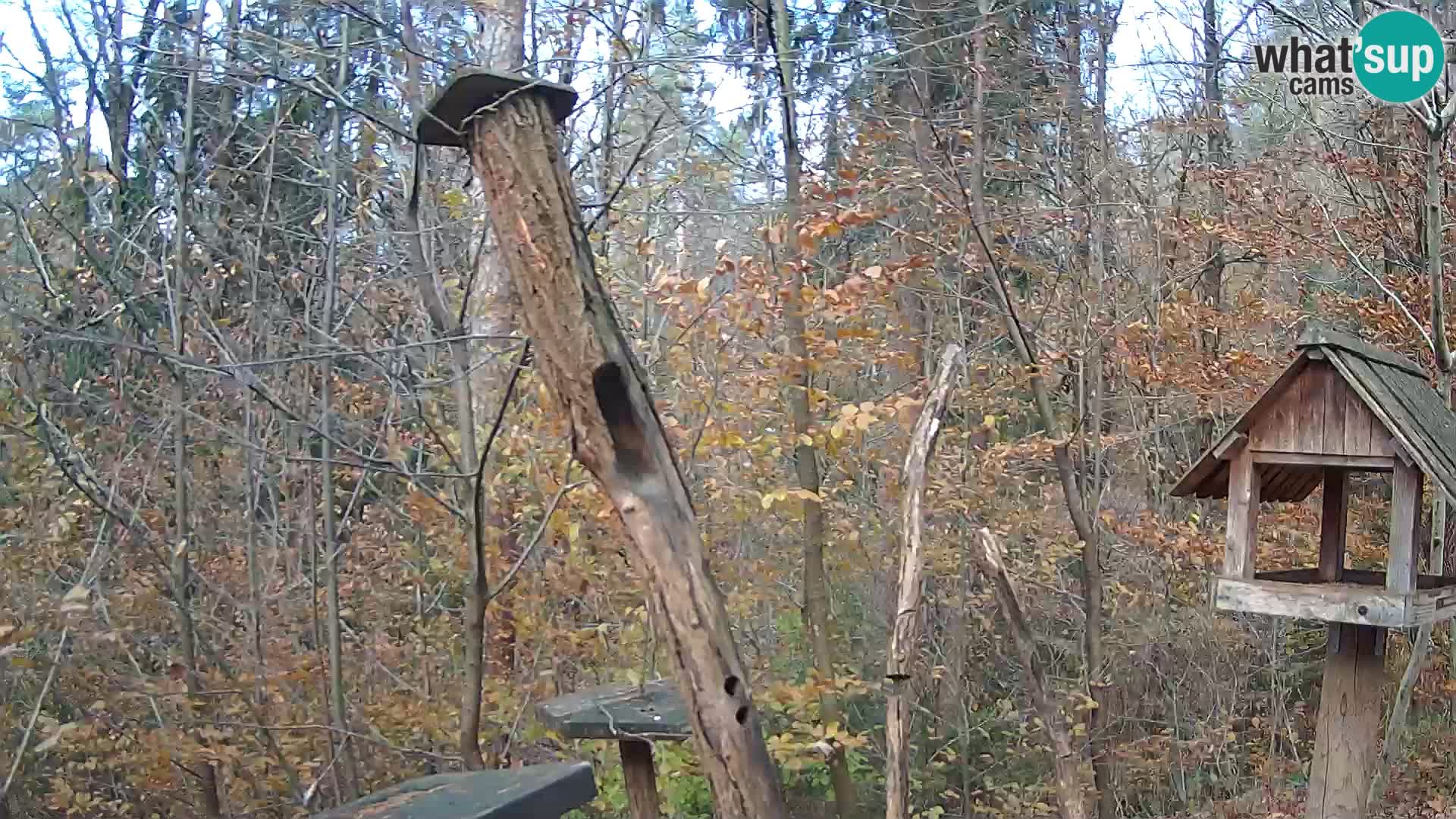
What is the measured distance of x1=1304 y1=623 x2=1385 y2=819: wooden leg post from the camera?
3.17 m

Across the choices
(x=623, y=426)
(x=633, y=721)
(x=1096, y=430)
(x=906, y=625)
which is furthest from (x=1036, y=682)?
(x=1096, y=430)

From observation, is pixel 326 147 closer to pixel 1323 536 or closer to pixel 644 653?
pixel 644 653

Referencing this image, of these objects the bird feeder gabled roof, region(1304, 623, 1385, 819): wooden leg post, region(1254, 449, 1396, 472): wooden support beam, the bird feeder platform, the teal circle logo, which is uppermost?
the teal circle logo

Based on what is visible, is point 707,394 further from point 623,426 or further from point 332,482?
point 623,426

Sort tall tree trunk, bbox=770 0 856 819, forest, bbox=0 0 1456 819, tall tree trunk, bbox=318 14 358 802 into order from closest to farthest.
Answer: forest, bbox=0 0 1456 819, tall tree trunk, bbox=318 14 358 802, tall tree trunk, bbox=770 0 856 819

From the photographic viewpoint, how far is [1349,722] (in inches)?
126

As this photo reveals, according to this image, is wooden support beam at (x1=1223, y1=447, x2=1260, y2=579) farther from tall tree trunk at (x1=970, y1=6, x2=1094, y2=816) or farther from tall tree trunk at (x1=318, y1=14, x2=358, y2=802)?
tall tree trunk at (x1=318, y1=14, x2=358, y2=802)

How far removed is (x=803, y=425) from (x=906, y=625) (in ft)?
8.18

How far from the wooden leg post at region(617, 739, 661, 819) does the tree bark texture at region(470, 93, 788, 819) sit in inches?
39.9

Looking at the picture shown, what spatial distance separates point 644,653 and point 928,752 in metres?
2.85

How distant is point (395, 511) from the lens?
16.2 feet

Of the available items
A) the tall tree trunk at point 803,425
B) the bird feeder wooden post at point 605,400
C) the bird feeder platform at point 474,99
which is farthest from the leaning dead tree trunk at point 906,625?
the tall tree trunk at point 803,425

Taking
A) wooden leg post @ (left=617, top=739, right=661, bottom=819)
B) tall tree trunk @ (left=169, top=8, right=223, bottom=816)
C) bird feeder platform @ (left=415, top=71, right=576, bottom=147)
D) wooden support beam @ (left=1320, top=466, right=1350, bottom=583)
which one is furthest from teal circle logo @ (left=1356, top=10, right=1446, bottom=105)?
tall tree trunk @ (left=169, top=8, right=223, bottom=816)

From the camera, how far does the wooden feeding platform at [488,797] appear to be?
1.91 metres
